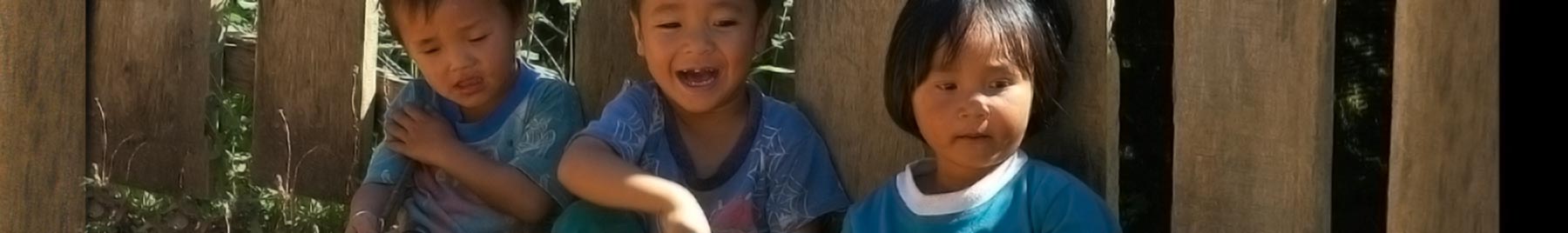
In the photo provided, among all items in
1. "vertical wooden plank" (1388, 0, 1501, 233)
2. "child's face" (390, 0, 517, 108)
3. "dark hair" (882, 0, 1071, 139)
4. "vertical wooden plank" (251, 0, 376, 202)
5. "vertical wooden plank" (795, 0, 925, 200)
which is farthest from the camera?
"vertical wooden plank" (251, 0, 376, 202)

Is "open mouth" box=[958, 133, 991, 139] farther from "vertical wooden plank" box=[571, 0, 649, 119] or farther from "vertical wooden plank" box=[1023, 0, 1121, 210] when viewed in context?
"vertical wooden plank" box=[571, 0, 649, 119]

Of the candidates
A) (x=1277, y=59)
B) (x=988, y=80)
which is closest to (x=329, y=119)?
(x=988, y=80)

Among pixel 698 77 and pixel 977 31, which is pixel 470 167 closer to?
pixel 698 77

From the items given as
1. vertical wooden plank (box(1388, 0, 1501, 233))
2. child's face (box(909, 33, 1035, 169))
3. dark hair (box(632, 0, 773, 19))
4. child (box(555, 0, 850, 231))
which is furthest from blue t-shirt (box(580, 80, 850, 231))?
vertical wooden plank (box(1388, 0, 1501, 233))

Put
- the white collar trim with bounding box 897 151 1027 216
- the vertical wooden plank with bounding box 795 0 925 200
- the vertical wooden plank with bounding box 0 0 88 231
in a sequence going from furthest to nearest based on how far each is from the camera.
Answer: the vertical wooden plank with bounding box 0 0 88 231
the vertical wooden plank with bounding box 795 0 925 200
the white collar trim with bounding box 897 151 1027 216

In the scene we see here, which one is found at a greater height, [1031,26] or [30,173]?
[1031,26]

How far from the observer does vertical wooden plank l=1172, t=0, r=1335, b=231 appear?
144 inches

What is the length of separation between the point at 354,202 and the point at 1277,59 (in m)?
1.77

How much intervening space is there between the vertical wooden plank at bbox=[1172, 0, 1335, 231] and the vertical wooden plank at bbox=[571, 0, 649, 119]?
110cm

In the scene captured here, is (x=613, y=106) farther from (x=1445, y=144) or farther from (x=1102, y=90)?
(x=1445, y=144)

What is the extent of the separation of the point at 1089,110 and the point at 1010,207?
0.22 metres

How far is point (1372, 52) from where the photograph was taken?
4816 millimetres

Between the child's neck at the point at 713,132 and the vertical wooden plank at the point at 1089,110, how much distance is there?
0.53m

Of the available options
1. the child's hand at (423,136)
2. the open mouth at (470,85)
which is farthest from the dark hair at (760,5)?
the child's hand at (423,136)
